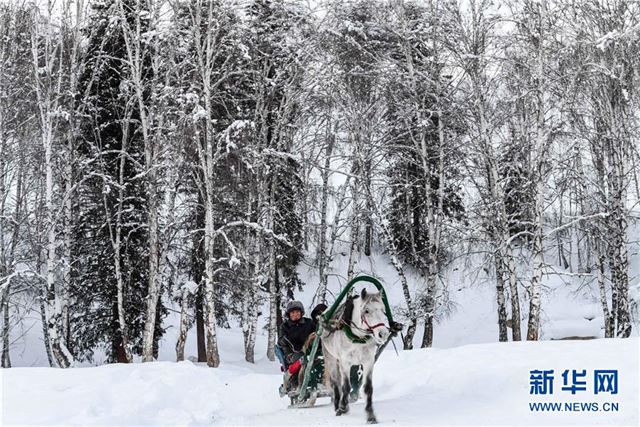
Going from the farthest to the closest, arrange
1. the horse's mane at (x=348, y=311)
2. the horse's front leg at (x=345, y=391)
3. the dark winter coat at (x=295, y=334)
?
the dark winter coat at (x=295, y=334)
the horse's front leg at (x=345, y=391)
the horse's mane at (x=348, y=311)

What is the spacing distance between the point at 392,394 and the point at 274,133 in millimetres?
13272

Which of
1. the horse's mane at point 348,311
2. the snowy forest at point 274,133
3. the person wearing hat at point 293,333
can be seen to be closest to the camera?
the horse's mane at point 348,311

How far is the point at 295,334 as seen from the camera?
1080 cm

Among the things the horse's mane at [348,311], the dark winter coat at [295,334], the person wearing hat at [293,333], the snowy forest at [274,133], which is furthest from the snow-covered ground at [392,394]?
the snowy forest at [274,133]

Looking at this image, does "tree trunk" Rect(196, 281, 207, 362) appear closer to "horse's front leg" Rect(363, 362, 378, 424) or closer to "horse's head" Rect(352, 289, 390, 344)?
"horse's front leg" Rect(363, 362, 378, 424)

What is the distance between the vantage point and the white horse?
7.96 metres

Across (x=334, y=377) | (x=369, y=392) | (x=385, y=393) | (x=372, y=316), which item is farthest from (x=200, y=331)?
(x=372, y=316)

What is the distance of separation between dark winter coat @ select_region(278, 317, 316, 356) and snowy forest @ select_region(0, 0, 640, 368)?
25.2 ft

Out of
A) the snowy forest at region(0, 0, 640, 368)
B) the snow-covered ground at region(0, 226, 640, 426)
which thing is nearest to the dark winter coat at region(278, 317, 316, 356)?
the snow-covered ground at region(0, 226, 640, 426)

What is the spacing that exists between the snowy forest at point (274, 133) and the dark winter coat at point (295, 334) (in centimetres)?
767

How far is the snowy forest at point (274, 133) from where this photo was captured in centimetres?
1892

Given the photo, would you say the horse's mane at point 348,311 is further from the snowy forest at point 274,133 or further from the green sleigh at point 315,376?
the snowy forest at point 274,133

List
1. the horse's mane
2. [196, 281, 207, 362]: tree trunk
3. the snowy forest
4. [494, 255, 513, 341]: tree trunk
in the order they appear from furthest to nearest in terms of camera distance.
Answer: [196, 281, 207, 362]: tree trunk < [494, 255, 513, 341]: tree trunk < the snowy forest < the horse's mane

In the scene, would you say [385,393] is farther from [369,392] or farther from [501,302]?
[501,302]
